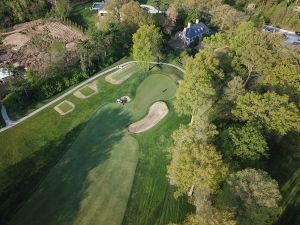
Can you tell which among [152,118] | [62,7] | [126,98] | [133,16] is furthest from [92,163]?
[62,7]

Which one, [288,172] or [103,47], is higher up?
[103,47]

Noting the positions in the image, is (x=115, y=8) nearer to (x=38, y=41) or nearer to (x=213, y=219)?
(x=38, y=41)

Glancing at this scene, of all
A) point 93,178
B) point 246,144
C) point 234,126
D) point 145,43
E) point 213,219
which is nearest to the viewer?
point 213,219

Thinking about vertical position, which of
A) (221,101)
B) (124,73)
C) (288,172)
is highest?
(221,101)

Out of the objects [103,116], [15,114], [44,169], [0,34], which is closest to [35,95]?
[15,114]

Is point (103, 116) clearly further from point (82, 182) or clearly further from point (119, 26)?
point (119, 26)

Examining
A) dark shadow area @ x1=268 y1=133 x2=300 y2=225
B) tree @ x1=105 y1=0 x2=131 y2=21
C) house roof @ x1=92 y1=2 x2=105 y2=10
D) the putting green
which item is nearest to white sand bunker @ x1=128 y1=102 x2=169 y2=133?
the putting green

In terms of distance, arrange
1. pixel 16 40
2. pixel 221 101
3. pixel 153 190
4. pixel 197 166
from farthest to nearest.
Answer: pixel 16 40
pixel 221 101
pixel 153 190
pixel 197 166

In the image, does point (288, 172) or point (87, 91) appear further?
point (87, 91)
